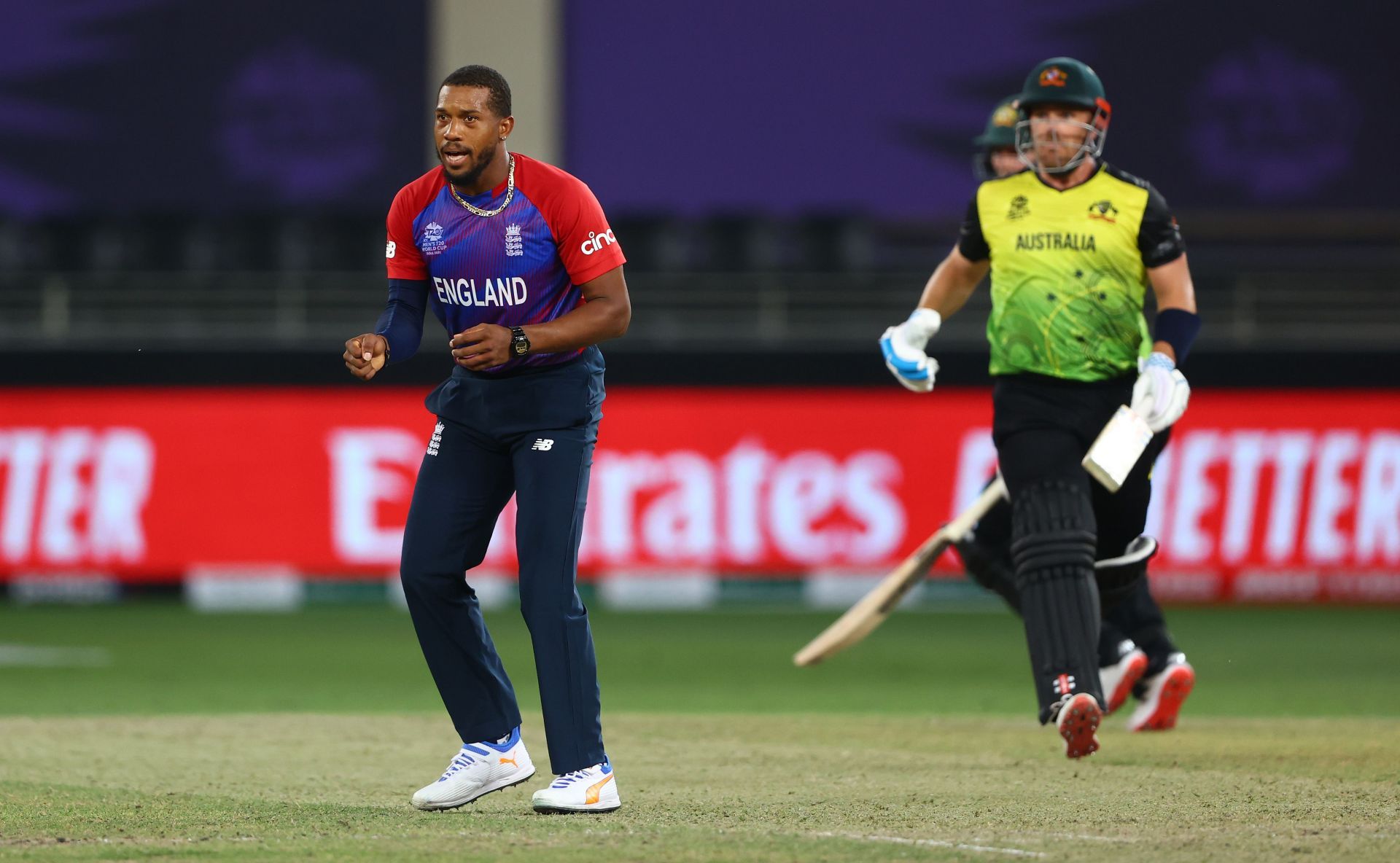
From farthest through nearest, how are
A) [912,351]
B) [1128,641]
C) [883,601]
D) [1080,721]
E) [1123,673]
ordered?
[883,601], [1128,641], [1123,673], [912,351], [1080,721]

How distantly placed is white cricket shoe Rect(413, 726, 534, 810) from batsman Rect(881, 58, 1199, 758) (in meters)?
1.79

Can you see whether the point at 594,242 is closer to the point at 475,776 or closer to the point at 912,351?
the point at 475,776

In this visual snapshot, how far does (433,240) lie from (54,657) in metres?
7.09

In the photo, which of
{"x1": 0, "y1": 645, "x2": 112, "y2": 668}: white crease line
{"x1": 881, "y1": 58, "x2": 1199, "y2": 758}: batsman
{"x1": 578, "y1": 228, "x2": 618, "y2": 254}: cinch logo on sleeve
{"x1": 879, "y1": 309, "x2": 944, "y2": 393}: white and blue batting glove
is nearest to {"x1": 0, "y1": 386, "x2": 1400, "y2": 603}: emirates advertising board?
{"x1": 0, "y1": 645, "x2": 112, "y2": 668}: white crease line

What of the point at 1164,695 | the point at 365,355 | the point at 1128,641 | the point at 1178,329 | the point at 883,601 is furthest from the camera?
the point at 883,601

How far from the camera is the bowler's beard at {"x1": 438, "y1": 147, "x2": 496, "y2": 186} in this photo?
5484 millimetres

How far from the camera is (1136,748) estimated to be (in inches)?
288

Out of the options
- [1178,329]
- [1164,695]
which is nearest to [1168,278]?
[1178,329]

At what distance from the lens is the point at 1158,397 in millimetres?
6551

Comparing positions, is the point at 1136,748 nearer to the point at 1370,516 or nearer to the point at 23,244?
the point at 1370,516

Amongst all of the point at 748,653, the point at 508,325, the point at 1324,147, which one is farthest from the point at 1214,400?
the point at 508,325

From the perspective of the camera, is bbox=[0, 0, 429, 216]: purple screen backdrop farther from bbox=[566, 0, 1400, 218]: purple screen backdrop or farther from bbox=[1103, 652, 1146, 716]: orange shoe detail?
bbox=[1103, 652, 1146, 716]: orange shoe detail

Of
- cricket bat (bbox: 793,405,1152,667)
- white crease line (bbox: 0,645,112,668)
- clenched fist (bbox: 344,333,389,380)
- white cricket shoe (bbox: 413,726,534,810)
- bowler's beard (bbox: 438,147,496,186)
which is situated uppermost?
bowler's beard (bbox: 438,147,496,186)

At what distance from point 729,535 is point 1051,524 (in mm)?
8283
